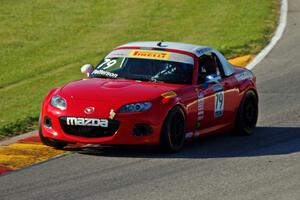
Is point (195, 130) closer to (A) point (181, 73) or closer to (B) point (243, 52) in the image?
(A) point (181, 73)

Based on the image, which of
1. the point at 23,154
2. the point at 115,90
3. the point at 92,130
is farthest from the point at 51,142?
the point at 115,90

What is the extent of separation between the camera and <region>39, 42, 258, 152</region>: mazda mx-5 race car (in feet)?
40.7

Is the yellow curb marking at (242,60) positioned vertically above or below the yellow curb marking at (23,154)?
below

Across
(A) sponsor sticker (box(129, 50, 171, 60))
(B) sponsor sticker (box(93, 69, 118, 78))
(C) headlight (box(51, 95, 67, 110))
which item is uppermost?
(A) sponsor sticker (box(129, 50, 171, 60))

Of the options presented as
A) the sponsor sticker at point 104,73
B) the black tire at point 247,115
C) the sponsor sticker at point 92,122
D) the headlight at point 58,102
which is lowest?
the black tire at point 247,115

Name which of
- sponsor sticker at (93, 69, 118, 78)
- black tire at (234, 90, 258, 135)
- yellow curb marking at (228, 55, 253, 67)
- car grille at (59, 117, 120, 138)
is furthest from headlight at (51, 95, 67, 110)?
yellow curb marking at (228, 55, 253, 67)

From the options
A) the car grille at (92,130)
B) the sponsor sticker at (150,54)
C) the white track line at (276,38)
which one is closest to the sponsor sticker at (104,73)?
the sponsor sticker at (150,54)

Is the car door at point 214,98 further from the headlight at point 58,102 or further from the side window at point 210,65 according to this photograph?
the headlight at point 58,102

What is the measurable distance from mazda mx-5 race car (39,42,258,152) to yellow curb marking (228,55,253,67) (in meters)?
5.31

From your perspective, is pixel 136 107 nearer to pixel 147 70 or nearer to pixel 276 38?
pixel 147 70

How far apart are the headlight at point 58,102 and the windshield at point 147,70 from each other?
43.1 inches

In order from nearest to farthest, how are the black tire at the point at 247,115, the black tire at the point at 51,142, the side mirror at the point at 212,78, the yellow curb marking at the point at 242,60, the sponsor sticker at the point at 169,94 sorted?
the sponsor sticker at the point at 169,94, the black tire at the point at 51,142, the side mirror at the point at 212,78, the black tire at the point at 247,115, the yellow curb marking at the point at 242,60

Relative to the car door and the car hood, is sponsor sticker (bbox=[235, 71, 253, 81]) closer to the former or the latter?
the car door

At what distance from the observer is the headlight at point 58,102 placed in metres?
12.6
